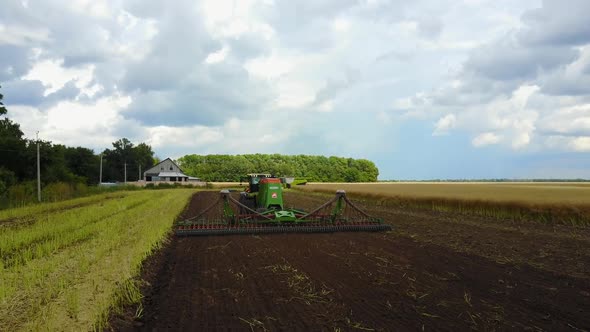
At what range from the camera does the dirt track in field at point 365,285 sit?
5.61m

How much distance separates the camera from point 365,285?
7289 millimetres

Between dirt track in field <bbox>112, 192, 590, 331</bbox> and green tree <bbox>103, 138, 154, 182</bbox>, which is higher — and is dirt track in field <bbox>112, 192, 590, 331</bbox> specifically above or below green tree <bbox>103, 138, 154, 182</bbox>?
below

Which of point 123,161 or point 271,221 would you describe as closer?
point 271,221

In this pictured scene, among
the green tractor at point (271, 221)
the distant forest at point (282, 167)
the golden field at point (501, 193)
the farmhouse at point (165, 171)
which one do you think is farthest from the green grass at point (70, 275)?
the distant forest at point (282, 167)

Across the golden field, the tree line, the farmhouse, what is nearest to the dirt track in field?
the golden field

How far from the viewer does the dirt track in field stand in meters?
5.61

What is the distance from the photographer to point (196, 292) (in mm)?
6871

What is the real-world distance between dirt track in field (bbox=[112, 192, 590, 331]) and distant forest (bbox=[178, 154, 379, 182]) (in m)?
94.5

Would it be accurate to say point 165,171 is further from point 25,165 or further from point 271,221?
point 271,221

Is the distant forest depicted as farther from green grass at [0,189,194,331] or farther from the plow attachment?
green grass at [0,189,194,331]

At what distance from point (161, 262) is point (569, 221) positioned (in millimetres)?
15950

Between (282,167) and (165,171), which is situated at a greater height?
(282,167)

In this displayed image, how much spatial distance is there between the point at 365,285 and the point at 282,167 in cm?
10300

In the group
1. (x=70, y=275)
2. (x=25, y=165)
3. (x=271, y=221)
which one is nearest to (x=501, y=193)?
(x=271, y=221)
